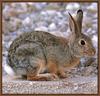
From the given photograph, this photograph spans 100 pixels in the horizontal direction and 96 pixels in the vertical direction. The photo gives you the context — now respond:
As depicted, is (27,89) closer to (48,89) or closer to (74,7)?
(48,89)

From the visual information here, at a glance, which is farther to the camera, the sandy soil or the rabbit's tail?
the rabbit's tail

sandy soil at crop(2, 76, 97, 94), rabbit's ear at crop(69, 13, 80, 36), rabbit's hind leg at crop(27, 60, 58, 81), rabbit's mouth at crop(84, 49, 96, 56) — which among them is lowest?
sandy soil at crop(2, 76, 97, 94)

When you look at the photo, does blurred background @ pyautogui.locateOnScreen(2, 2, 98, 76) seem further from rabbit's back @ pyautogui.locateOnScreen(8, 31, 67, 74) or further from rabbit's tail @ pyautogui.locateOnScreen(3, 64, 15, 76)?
rabbit's back @ pyautogui.locateOnScreen(8, 31, 67, 74)

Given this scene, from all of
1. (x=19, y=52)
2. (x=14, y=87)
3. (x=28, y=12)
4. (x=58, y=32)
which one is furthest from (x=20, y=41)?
(x=28, y=12)

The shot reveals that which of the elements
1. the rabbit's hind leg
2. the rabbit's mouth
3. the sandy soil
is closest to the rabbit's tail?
the sandy soil

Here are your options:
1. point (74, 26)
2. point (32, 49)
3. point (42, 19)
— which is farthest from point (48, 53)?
point (42, 19)

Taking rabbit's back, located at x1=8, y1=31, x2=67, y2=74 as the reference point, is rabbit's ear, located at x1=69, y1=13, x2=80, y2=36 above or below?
above

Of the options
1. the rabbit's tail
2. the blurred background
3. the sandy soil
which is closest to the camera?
the sandy soil
